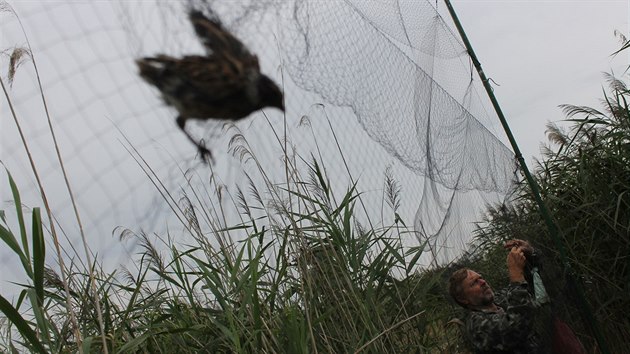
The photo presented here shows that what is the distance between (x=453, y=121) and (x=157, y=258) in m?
1.97

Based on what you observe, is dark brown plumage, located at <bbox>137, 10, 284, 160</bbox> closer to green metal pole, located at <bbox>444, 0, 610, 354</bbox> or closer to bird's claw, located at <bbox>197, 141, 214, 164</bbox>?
bird's claw, located at <bbox>197, 141, 214, 164</bbox>

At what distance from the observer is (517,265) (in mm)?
3186

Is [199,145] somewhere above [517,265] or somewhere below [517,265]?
above

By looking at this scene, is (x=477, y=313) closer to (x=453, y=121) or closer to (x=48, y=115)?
(x=453, y=121)

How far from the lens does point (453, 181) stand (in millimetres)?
3896

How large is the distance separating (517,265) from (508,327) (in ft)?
1.20

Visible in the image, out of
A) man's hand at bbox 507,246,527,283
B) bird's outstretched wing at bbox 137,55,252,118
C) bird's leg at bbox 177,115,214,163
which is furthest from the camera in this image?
man's hand at bbox 507,246,527,283

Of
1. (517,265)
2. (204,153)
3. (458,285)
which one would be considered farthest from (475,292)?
(204,153)

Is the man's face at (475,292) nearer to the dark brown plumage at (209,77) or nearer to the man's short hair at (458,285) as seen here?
the man's short hair at (458,285)

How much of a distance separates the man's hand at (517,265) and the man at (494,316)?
0.26 feet

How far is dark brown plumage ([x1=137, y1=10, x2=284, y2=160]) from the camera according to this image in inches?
66.5

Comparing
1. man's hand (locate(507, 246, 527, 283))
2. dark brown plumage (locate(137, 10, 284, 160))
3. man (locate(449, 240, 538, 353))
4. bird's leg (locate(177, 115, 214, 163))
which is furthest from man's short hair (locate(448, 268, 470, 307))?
dark brown plumage (locate(137, 10, 284, 160))

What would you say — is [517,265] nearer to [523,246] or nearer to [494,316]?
[523,246]

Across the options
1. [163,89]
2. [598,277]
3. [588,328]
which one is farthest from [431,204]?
[163,89]
